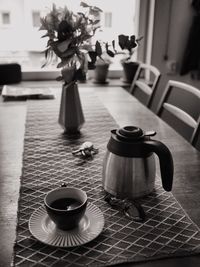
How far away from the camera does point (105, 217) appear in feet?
2.48

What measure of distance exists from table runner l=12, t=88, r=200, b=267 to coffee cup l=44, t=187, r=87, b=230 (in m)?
0.05

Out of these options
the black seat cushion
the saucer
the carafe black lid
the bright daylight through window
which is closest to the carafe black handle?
the carafe black lid

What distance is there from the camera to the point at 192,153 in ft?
3.66

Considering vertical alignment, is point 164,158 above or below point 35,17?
below

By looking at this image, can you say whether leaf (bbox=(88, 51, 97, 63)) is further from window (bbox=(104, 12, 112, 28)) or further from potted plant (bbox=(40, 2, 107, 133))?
window (bbox=(104, 12, 112, 28))

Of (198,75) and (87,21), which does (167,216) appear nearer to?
(87,21)

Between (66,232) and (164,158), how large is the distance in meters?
0.26

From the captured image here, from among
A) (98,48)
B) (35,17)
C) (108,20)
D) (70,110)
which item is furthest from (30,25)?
(98,48)

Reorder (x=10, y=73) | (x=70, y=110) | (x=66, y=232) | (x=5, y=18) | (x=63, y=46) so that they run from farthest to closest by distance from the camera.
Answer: (x=5, y=18), (x=10, y=73), (x=70, y=110), (x=63, y=46), (x=66, y=232)

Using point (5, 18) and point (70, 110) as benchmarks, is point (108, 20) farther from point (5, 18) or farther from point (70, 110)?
point (70, 110)

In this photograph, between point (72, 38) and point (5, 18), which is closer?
point (72, 38)

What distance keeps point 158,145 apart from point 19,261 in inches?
14.5

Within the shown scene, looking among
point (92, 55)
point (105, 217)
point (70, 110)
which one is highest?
point (92, 55)

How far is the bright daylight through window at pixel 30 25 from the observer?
2.27 m
